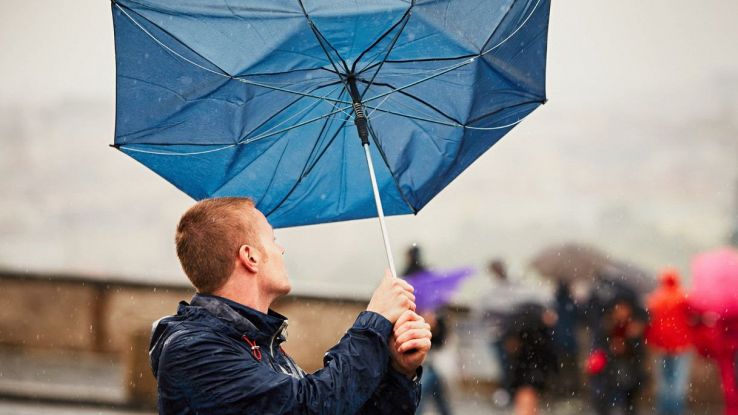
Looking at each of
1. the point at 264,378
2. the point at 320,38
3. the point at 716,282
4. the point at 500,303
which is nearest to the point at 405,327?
the point at 264,378

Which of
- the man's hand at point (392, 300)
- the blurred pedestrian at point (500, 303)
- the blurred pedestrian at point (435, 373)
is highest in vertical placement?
the man's hand at point (392, 300)

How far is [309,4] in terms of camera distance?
2.33 meters

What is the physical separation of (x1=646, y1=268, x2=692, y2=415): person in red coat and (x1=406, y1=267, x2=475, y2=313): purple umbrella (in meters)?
1.53

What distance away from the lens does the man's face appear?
2.14 m

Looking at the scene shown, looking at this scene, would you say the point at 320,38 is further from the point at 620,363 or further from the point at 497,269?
the point at 620,363

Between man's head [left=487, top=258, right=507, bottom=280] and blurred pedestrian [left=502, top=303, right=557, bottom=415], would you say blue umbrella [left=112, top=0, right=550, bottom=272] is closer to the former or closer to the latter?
blurred pedestrian [left=502, top=303, right=557, bottom=415]

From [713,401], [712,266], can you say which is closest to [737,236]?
[713,401]

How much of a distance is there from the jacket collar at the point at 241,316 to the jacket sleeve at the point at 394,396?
0.27 m

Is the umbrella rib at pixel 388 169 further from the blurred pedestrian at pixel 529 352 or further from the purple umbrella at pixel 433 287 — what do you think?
the purple umbrella at pixel 433 287

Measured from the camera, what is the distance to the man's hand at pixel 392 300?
202cm

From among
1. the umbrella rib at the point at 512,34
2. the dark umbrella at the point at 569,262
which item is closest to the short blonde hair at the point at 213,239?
the umbrella rib at the point at 512,34

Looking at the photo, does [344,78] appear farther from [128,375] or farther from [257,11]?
[128,375]

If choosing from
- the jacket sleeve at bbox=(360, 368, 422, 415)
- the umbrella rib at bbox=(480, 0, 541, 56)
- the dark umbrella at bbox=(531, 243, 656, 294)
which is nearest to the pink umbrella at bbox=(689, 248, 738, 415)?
the dark umbrella at bbox=(531, 243, 656, 294)

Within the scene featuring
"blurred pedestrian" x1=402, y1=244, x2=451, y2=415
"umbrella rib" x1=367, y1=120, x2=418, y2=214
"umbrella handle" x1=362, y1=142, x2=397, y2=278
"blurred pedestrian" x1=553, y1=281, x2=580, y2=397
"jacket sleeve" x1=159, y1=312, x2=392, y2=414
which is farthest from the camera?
"blurred pedestrian" x1=553, y1=281, x2=580, y2=397
